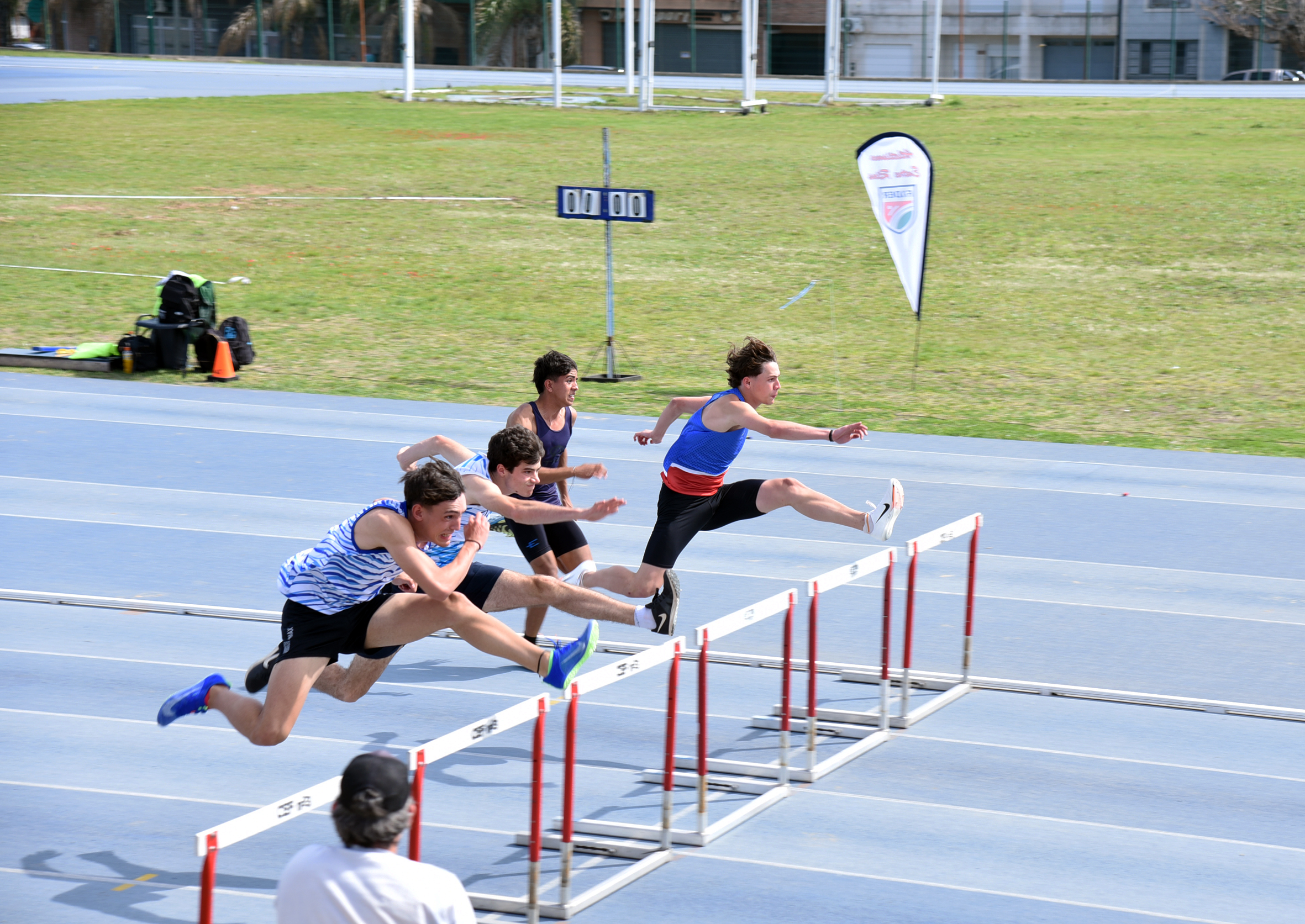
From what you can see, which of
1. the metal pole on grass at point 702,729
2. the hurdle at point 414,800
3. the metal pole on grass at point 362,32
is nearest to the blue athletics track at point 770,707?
the metal pole on grass at point 702,729

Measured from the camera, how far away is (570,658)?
A: 6863 millimetres

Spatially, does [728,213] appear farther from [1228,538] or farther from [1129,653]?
[1129,653]

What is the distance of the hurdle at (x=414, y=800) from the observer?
4.14 metres

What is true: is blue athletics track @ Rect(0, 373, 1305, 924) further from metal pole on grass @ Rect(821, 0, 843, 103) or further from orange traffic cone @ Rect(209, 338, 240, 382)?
metal pole on grass @ Rect(821, 0, 843, 103)

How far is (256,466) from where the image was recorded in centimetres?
1359

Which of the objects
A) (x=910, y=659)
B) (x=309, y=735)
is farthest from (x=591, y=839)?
(x=910, y=659)

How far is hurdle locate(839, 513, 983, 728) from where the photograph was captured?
25.4 feet

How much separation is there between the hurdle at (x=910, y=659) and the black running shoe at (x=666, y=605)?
995mm

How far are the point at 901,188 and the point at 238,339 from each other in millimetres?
7761

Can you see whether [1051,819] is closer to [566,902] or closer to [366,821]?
[566,902]

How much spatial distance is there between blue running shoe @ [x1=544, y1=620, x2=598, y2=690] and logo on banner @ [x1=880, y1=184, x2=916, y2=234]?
30.5 ft

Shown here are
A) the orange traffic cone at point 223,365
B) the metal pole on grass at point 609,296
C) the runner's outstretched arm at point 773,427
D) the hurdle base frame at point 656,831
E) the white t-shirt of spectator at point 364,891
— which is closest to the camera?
the white t-shirt of spectator at point 364,891

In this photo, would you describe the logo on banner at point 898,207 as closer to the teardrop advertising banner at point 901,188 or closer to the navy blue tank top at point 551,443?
the teardrop advertising banner at point 901,188

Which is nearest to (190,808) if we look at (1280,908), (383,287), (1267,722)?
(1280,908)
